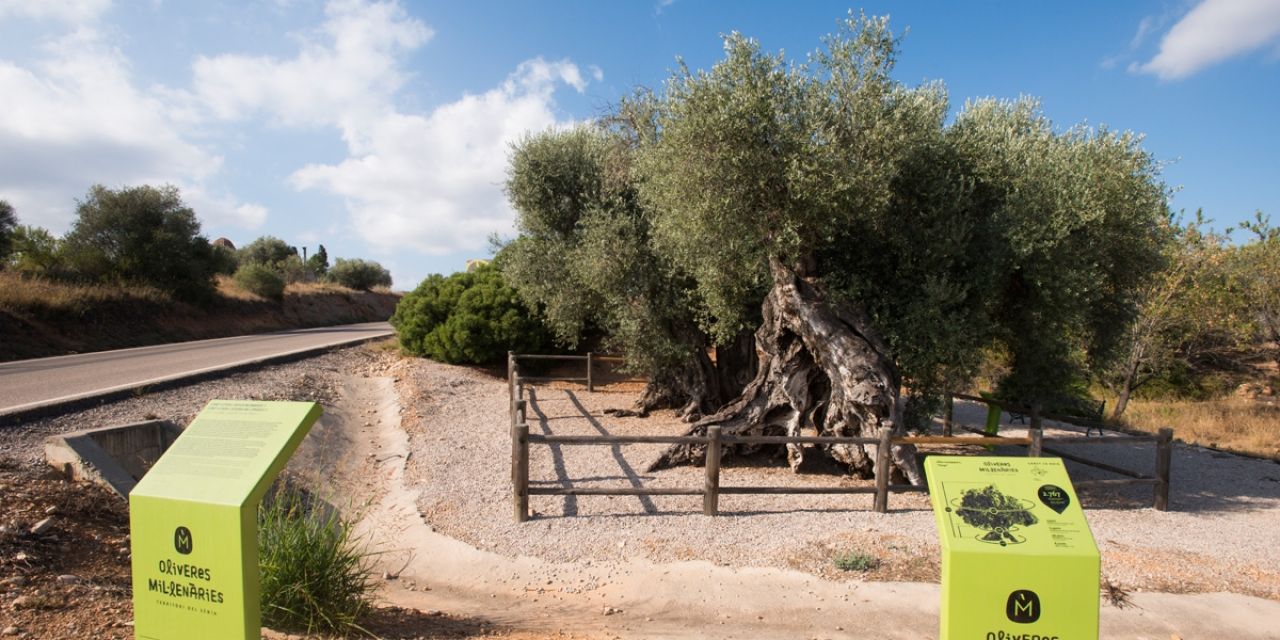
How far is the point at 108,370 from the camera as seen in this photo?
543 inches

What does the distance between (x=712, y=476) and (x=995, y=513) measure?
4783 mm

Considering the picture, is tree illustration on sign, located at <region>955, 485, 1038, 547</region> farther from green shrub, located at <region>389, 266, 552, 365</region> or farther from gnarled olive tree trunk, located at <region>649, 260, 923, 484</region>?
green shrub, located at <region>389, 266, 552, 365</region>

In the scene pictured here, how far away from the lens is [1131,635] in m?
5.54

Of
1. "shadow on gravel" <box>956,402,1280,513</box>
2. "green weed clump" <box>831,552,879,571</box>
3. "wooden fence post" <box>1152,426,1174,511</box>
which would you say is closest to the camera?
"green weed clump" <box>831,552,879,571</box>

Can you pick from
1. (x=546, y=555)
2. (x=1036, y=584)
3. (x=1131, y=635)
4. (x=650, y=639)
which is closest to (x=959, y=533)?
(x=1036, y=584)

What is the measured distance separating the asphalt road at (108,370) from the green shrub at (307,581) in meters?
6.27

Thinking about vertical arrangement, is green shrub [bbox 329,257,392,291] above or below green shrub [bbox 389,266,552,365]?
above

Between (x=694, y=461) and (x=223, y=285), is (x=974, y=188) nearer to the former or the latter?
(x=694, y=461)

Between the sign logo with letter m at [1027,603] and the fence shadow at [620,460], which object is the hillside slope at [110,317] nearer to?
the fence shadow at [620,460]

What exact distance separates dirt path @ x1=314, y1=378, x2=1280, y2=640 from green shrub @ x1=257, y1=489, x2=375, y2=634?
105 centimetres

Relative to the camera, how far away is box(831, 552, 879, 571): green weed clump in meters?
6.65

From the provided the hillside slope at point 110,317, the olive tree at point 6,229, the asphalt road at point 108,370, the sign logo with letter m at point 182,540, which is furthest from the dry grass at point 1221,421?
the olive tree at point 6,229

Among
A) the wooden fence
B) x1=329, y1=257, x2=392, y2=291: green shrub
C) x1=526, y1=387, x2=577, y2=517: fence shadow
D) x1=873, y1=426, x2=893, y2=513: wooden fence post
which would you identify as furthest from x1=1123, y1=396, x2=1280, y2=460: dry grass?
x1=329, y1=257, x2=392, y2=291: green shrub

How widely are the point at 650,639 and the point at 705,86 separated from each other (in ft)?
24.9
